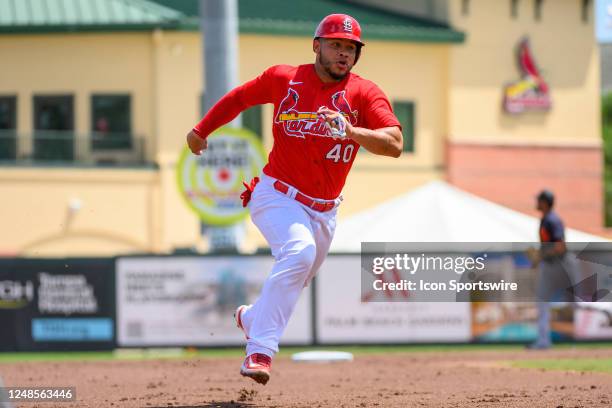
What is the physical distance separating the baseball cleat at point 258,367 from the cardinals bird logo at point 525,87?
29469mm

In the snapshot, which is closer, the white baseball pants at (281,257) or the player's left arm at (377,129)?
the player's left arm at (377,129)

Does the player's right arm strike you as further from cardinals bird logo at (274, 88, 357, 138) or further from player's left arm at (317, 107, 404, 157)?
player's left arm at (317, 107, 404, 157)

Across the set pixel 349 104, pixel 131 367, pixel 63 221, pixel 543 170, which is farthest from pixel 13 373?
pixel 543 170

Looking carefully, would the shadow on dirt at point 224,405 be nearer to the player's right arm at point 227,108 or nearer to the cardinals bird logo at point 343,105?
the player's right arm at point 227,108

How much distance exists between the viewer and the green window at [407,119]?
36.5m

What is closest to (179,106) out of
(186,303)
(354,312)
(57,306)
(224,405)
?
(57,306)

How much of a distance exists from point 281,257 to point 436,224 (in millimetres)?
13435

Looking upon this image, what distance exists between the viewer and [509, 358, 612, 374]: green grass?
13509 millimetres

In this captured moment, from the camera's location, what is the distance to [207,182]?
58.1ft

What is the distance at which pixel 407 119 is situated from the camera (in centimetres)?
3675

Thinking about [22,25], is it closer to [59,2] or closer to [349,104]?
[59,2]

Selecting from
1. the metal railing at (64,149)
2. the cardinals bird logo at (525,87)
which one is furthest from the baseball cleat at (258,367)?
the cardinals bird logo at (525,87)

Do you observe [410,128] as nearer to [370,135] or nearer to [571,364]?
[571,364]

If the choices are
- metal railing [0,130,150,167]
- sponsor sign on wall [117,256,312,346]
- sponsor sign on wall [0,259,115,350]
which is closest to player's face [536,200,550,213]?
sponsor sign on wall [117,256,312,346]
